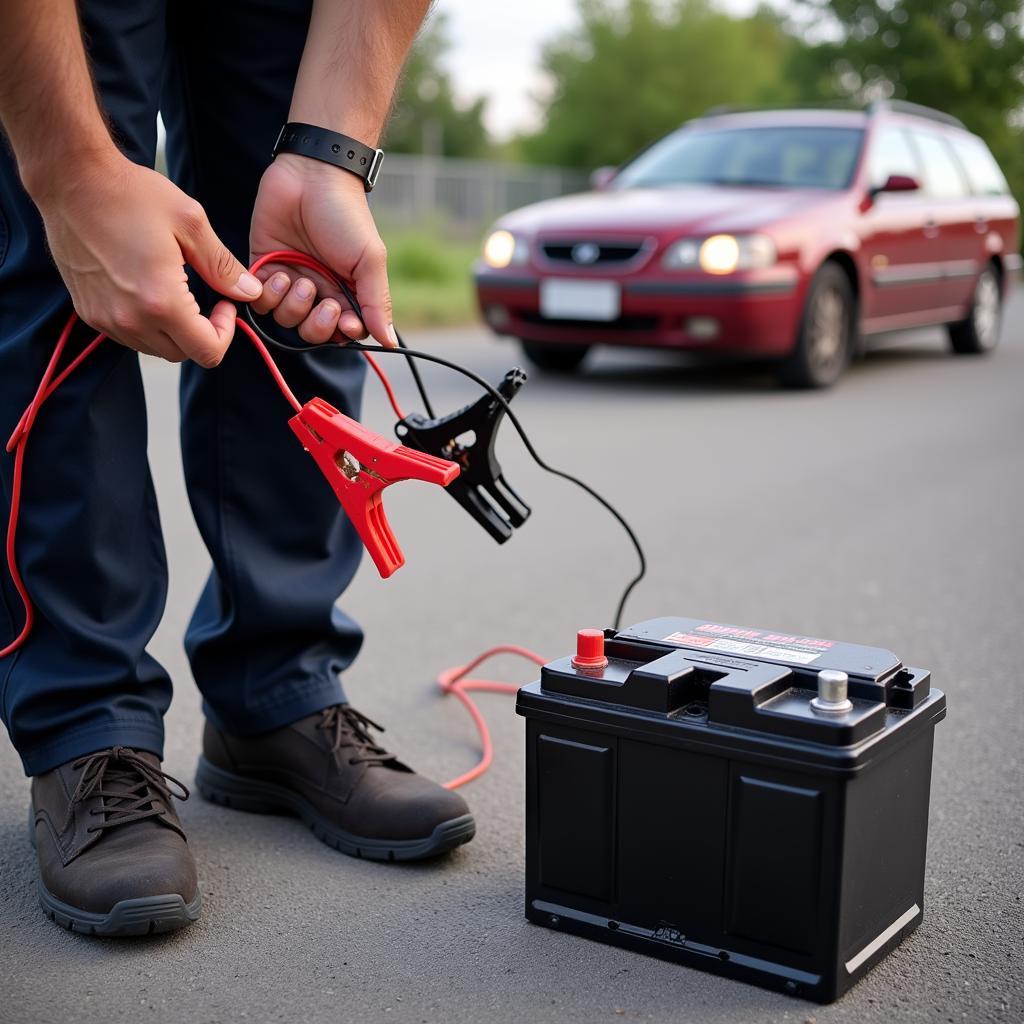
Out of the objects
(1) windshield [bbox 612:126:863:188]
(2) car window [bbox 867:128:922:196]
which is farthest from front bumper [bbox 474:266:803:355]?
(2) car window [bbox 867:128:922:196]

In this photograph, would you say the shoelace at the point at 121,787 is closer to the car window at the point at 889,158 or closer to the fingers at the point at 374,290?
the fingers at the point at 374,290

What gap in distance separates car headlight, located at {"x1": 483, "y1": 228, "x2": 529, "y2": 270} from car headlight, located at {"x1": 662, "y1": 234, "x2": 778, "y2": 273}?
2.85 feet

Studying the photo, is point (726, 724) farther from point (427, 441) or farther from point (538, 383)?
point (538, 383)

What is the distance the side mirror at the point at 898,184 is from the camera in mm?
6848

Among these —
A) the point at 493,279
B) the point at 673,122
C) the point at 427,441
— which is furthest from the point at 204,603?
the point at 673,122

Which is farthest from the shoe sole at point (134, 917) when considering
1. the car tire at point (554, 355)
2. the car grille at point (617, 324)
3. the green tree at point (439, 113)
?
the green tree at point (439, 113)

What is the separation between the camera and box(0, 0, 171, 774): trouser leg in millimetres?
1683

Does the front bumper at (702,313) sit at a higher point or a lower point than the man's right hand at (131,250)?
lower

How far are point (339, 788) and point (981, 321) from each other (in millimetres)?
7731

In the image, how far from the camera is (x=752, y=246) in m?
6.18

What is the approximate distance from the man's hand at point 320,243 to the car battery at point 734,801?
53 centimetres

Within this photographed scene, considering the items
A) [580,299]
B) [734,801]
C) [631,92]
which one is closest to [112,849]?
[734,801]

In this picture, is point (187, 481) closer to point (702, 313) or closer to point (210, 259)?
point (210, 259)

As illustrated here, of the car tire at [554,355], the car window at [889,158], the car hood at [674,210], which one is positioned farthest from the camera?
the car tire at [554,355]
